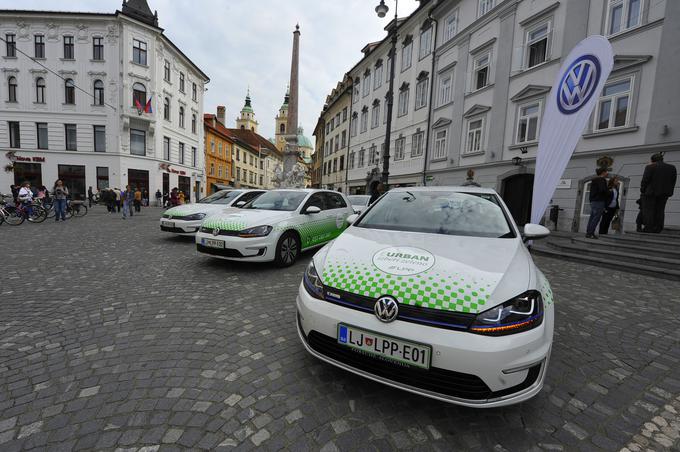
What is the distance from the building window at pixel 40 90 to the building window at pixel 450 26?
3164 centimetres

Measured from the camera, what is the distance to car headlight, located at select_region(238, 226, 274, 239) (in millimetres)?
5234

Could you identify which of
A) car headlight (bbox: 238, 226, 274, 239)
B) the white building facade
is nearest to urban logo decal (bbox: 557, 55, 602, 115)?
car headlight (bbox: 238, 226, 274, 239)

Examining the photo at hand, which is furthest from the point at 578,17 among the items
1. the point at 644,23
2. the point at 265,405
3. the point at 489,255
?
the point at 265,405

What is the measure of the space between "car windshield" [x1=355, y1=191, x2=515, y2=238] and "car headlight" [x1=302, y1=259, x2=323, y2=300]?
99 cm

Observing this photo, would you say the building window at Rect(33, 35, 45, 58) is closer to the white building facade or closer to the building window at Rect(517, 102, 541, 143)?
the white building facade

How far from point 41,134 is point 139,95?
28.6ft

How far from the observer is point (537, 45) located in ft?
43.9

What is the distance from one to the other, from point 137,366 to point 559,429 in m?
2.96

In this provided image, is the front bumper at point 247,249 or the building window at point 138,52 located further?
the building window at point 138,52

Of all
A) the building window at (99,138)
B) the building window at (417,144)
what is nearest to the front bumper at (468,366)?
the building window at (417,144)

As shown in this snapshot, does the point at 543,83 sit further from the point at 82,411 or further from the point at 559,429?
the point at 82,411

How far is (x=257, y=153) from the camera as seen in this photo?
194ft

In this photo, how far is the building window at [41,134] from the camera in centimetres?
2636

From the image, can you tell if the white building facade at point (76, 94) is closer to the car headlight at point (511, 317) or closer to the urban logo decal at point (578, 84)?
the urban logo decal at point (578, 84)
